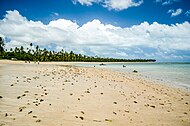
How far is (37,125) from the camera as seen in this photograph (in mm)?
6547

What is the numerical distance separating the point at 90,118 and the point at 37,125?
6.88ft

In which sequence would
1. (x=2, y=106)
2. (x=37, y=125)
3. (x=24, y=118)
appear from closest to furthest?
(x=37, y=125)
(x=24, y=118)
(x=2, y=106)

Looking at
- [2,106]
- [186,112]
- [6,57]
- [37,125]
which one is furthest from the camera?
[6,57]

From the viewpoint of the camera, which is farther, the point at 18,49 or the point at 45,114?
the point at 18,49

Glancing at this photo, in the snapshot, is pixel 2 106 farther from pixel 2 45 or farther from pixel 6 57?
pixel 2 45

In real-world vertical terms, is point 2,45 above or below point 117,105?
above

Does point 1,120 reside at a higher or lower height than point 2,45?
lower

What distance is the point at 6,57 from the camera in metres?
123

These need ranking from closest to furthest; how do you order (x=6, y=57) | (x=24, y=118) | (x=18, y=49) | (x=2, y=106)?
1. (x=24, y=118)
2. (x=2, y=106)
3. (x=6, y=57)
4. (x=18, y=49)

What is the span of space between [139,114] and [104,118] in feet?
6.16

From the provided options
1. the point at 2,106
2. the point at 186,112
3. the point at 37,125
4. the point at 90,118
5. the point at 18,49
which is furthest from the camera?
the point at 18,49

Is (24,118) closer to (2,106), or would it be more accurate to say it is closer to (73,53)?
(2,106)

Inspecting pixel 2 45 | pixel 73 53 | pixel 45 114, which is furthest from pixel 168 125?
pixel 73 53

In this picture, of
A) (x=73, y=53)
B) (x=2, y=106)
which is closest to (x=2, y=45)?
(x=73, y=53)
